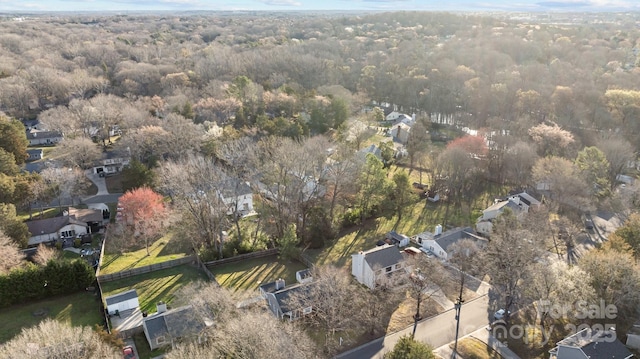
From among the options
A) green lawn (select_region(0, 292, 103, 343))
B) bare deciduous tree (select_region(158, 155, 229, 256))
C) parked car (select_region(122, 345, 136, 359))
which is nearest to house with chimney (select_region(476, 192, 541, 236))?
bare deciduous tree (select_region(158, 155, 229, 256))

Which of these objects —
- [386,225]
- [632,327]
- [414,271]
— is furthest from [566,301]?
[386,225]

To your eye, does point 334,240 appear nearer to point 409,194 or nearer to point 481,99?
point 409,194

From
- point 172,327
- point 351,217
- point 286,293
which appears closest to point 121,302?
point 172,327

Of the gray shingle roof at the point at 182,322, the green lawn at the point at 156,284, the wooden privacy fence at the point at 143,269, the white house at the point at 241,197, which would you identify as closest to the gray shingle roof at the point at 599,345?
the gray shingle roof at the point at 182,322

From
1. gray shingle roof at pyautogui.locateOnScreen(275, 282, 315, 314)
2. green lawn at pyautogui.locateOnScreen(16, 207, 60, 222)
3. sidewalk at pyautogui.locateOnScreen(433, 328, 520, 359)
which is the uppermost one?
gray shingle roof at pyautogui.locateOnScreen(275, 282, 315, 314)

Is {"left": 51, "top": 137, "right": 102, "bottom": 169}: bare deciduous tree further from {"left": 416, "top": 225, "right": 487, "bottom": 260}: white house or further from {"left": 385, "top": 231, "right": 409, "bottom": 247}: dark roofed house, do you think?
{"left": 416, "top": 225, "right": 487, "bottom": 260}: white house

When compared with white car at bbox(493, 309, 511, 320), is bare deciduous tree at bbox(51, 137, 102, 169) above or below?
above
